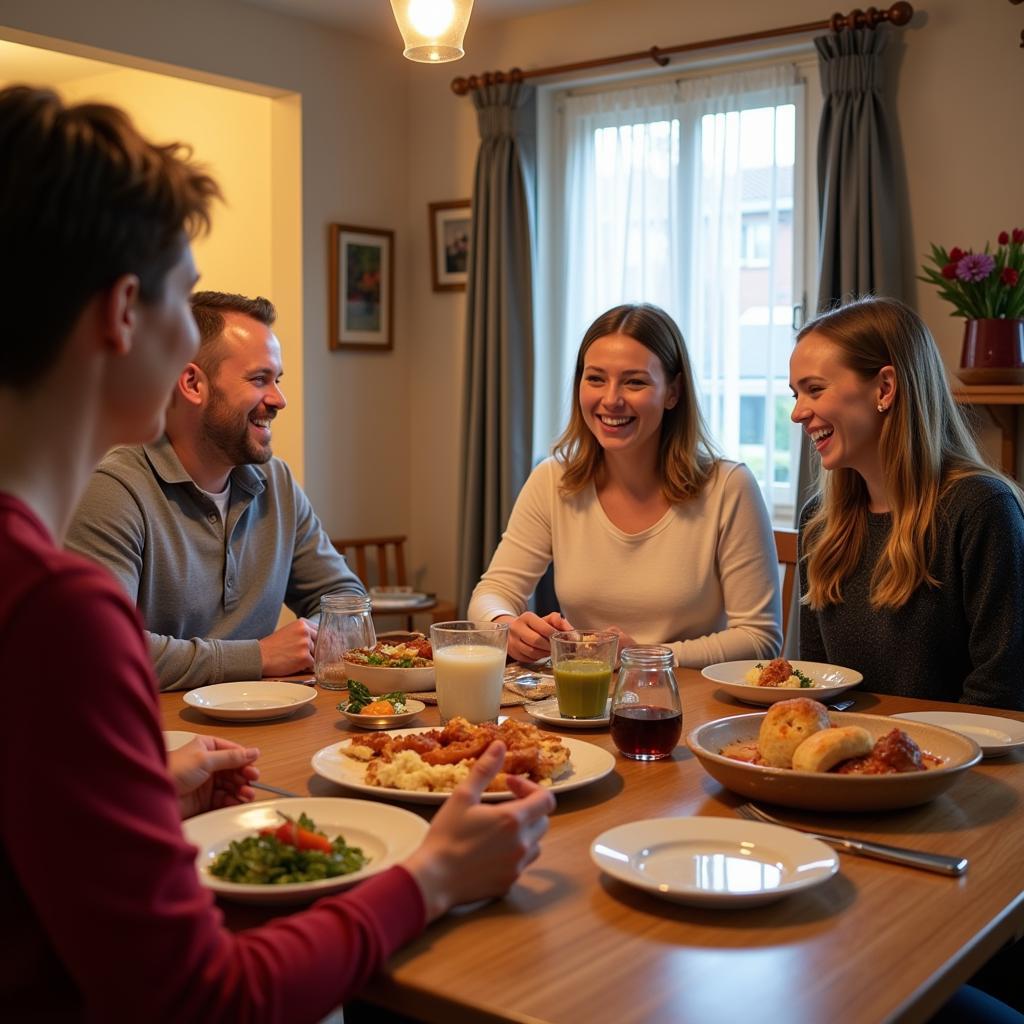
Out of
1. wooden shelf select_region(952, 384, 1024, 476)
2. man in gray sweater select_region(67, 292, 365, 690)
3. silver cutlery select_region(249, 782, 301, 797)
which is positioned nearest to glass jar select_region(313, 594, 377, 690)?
man in gray sweater select_region(67, 292, 365, 690)

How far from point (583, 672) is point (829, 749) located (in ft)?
1.50

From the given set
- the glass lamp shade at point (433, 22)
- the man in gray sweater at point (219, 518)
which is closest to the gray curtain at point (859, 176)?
the glass lamp shade at point (433, 22)

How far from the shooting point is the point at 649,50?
450 centimetres

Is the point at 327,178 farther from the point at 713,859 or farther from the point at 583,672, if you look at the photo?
the point at 713,859

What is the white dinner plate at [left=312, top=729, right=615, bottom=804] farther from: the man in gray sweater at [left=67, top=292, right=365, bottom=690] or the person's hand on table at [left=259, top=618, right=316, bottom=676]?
the man in gray sweater at [left=67, top=292, right=365, bottom=690]

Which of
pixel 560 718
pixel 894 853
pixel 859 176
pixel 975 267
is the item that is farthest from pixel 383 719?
pixel 859 176

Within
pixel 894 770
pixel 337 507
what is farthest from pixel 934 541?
pixel 337 507

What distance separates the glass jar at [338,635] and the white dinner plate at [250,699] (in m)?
0.05

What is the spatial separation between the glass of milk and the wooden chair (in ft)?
10.2

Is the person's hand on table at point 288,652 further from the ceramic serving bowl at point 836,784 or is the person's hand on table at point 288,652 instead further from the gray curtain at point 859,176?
the gray curtain at point 859,176

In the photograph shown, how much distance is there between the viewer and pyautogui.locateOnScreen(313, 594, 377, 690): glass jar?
1917 millimetres

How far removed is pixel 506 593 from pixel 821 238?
1998mm

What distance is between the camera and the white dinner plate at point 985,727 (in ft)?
5.18

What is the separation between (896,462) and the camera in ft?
7.20
